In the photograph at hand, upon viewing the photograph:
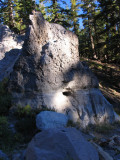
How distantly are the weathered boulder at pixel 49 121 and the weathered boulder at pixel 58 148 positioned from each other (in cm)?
124

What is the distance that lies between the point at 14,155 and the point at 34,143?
955 mm

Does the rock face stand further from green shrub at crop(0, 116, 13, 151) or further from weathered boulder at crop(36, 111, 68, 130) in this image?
weathered boulder at crop(36, 111, 68, 130)

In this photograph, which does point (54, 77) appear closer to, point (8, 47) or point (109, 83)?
point (8, 47)

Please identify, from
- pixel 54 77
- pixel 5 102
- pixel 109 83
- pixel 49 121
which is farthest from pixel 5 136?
pixel 109 83

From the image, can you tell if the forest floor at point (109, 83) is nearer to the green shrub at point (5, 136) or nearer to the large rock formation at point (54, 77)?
the large rock formation at point (54, 77)

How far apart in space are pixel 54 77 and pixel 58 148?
4263 mm

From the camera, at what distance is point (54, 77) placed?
7.59 m

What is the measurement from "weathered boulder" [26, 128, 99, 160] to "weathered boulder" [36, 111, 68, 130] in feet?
4.08

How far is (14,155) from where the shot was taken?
14.1 feet

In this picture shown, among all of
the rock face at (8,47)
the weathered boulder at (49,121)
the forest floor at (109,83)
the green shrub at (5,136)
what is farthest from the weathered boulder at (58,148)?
the forest floor at (109,83)

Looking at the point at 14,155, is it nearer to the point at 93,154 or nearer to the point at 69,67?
the point at 93,154

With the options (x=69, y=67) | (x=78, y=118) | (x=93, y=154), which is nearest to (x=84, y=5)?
(x=69, y=67)

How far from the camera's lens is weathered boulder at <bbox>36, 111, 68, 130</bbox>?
5391 millimetres

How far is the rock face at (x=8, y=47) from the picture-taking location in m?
12.6
